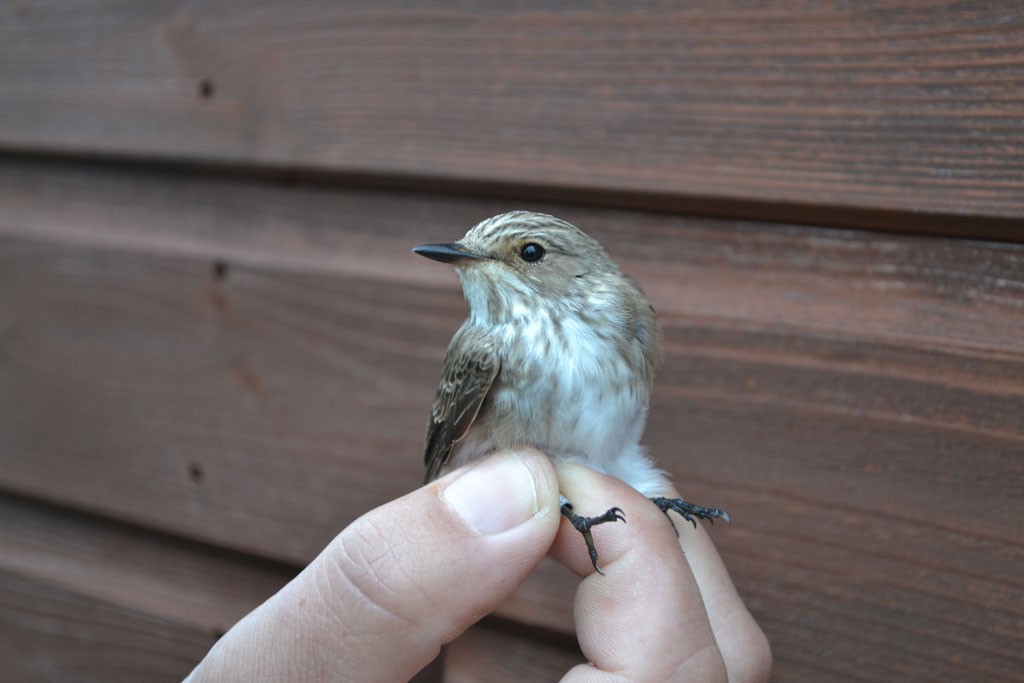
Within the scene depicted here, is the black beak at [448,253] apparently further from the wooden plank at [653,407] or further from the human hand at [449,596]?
the human hand at [449,596]

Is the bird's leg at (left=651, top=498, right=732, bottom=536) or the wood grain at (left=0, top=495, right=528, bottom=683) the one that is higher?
the bird's leg at (left=651, top=498, right=732, bottom=536)

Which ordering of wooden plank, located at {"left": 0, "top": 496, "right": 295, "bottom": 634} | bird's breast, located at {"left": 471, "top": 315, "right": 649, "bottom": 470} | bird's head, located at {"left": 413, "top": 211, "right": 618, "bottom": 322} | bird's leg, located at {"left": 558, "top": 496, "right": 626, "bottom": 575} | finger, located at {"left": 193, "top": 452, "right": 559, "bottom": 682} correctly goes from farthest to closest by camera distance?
1. wooden plank, located at {"left": 0, "top": 496, "right": 295, "bottom": 634}
2. bird's head, located at {"left": 413, "top": 211, "right": 618, "bottom": 322}
3. bird's breast, located at {"left": 471, "top": 315, "right": 649, "bottom": 470}
4. bird's leg, located at {"left": 558, "top": 496, "right": 626, "bottom": 575}
5. finger, located at {"left": 193, "top": 452, "right": 559, "bottom": 682}

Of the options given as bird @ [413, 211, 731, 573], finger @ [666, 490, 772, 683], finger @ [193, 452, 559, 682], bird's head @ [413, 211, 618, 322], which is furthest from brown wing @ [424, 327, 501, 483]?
finger @ [666, 490, 772, 683]

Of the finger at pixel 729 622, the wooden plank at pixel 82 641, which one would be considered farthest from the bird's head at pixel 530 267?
the wooden plank at pixel 82 641

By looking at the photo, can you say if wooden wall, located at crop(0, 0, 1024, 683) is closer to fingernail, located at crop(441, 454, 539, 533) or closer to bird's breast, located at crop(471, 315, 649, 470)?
bird's breast, located at crop(471, 315, 649, 470)

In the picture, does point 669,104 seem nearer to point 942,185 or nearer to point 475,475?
point 942,185

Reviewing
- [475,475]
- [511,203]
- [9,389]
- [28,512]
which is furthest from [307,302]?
[28,512]
